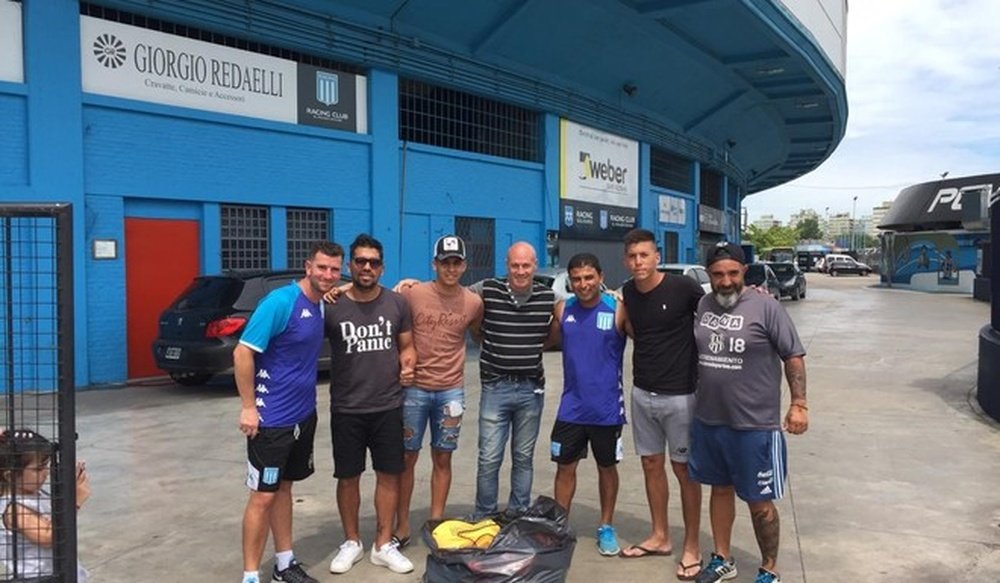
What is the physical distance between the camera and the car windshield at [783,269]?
29312mm

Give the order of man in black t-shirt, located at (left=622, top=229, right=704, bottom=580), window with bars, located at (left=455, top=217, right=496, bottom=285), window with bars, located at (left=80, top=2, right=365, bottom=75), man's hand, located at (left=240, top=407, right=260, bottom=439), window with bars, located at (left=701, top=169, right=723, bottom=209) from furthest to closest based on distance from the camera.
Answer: window with bars, located at (left=701, top=169, right=723, bottom=209)
window with bars, located at (left=455, top=217, right=496, bottom=285)
window with bars, located at (left=80, top=2, right=365, bottom=75)
man in black t-shirt, located at (left=622, top=229, right=704, bottom=580)
man's hand, located at (left=240, top=407, right=260, bottom=439)

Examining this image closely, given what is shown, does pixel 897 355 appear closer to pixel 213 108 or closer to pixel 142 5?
pixel 213 108

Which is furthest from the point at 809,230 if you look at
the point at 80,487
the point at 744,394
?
the point at 80,487

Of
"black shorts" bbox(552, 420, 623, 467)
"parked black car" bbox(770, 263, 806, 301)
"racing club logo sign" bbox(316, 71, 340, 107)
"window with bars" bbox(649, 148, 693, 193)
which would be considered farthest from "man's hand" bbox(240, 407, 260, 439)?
"parked black car" bbox(770, 263, 806, 301)

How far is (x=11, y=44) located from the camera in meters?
9.54

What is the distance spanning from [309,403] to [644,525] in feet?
7.91

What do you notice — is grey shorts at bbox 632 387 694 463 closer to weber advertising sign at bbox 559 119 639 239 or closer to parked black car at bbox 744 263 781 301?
weber advertising sign at bbox 559 119 639 239

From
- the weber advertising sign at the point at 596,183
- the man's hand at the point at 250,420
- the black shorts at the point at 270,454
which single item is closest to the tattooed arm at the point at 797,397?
the black shorts at the point at 270,454

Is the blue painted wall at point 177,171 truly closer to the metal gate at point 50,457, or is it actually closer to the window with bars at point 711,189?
the metal gate at point 50,457

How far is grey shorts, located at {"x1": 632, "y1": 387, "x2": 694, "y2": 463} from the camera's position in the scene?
4277mm

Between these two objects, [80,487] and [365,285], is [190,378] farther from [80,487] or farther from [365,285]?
[80,487]

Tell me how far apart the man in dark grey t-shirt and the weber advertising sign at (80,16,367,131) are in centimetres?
802

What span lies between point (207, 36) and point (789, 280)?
2352 cm

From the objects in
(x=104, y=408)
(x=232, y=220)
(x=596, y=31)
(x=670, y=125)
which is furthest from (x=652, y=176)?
(x=104, y=408)
